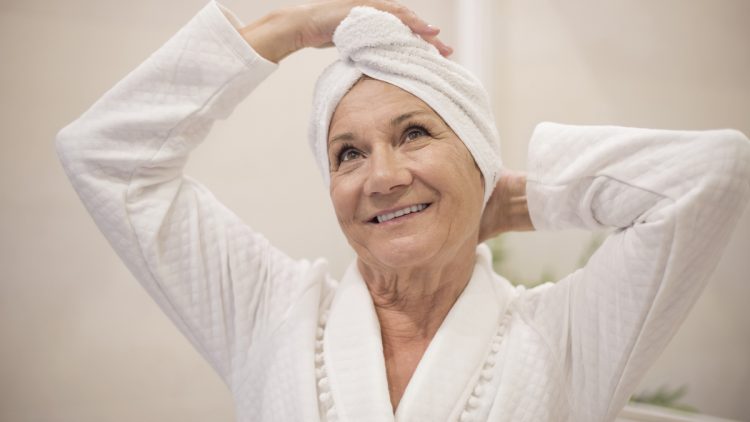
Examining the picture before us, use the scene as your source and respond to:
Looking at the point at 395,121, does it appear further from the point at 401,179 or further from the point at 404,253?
the point at 404,253

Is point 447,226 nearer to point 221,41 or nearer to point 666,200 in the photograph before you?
point 666,200

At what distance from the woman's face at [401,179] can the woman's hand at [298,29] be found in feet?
0.49

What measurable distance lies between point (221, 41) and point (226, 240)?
1.20 feet

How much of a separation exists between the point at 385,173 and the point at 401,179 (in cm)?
3

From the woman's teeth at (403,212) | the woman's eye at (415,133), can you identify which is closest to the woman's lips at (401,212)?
the woman's teeth at (403,212)

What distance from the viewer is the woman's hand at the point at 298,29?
36.9 inches

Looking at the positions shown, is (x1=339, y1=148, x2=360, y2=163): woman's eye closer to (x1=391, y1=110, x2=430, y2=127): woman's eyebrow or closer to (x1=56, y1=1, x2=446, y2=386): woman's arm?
(x1=391, y1=110, x2=430, y2=127): woman's eyebrow

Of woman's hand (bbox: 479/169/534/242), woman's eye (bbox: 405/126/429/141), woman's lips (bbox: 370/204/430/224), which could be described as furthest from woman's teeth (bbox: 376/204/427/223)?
woman's hand (bbox: 479/169/534/242)

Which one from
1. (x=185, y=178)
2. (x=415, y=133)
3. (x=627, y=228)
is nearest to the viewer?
(x=627, y=228)

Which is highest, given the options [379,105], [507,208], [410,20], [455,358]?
[410,20]

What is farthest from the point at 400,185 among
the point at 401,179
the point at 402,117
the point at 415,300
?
the point at 415,300

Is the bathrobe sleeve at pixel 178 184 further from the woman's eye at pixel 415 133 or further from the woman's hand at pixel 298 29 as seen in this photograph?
the woman's eye at pixel 415 133

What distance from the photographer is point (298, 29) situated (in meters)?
0.96

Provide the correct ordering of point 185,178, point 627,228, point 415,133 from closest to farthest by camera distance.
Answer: point 627,228 → point 415,133 → point 185,178
